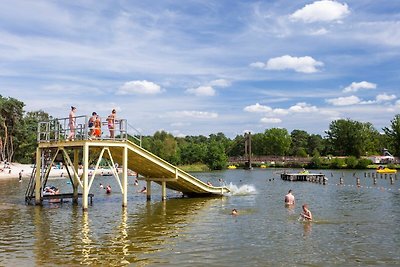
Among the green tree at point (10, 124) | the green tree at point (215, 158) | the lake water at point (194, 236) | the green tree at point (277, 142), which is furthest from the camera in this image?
the green tree at point (277, 142)

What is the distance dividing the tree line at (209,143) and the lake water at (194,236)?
278ft

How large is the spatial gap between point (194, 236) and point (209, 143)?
141573 mm

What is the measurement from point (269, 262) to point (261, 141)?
602 ft

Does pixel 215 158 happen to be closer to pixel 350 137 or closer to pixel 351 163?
pixel 351 163

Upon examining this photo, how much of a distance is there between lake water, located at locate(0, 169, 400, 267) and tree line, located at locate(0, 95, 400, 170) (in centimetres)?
8469

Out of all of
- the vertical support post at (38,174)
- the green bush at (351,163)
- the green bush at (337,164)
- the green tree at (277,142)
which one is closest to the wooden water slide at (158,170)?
the vertical support post at (38,174)

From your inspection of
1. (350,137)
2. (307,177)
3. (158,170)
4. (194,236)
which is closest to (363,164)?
(350,137)

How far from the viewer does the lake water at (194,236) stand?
17.6 metres

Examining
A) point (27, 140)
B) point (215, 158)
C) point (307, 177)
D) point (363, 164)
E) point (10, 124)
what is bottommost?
point (307, 177)

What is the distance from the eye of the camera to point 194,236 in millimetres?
22609

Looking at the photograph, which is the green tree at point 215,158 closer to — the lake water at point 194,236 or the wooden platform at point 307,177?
the wooden platform at point 307,177

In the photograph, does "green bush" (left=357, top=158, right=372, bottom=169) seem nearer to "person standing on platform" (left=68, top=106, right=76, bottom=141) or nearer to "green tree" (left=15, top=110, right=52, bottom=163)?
"green tree" (left=15, top=110, right=52, bottom=163)

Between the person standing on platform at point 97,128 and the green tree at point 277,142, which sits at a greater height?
the green tree at point 277,142

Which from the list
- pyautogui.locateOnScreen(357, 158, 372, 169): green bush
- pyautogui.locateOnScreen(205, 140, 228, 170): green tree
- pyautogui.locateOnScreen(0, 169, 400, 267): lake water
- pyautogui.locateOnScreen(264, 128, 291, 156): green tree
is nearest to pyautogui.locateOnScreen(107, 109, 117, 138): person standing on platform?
pyautogui.locateOnScreen(0, 169, 400, 267): lake water
